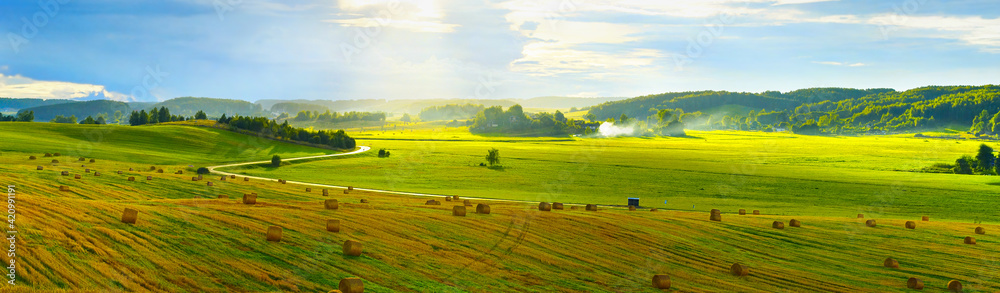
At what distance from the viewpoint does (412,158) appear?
112 m

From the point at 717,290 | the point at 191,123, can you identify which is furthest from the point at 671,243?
the point at 191,123

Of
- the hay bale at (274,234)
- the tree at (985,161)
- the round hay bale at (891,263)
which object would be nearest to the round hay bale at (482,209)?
the hay bale at (274,234)

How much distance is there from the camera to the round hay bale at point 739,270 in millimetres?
20219

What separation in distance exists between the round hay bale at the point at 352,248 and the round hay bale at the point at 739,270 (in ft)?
42.1

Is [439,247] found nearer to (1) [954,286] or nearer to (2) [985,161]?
(1) [954,286]

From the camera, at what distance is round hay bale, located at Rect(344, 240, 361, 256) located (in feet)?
52.5

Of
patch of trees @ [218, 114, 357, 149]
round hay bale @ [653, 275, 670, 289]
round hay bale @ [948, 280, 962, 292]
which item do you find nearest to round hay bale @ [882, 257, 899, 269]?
round hay bale @ [948, 280, 962, 292]

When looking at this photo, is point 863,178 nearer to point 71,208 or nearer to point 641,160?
point 641,160

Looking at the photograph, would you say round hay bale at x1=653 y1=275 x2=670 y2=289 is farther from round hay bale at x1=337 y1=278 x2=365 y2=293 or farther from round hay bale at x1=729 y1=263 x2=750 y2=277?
round hay bale at x1=337 y1=278 x2=365 y2=293

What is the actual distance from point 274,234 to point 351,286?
464 centimetres

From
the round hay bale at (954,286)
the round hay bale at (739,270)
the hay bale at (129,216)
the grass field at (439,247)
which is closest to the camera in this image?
the grass field at (439,247)

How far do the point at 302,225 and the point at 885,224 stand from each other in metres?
34.7

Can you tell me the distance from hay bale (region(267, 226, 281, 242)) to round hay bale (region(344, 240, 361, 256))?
1.92 meters

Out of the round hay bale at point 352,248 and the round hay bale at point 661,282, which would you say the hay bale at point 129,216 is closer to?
the round hay bale at point 352,248
